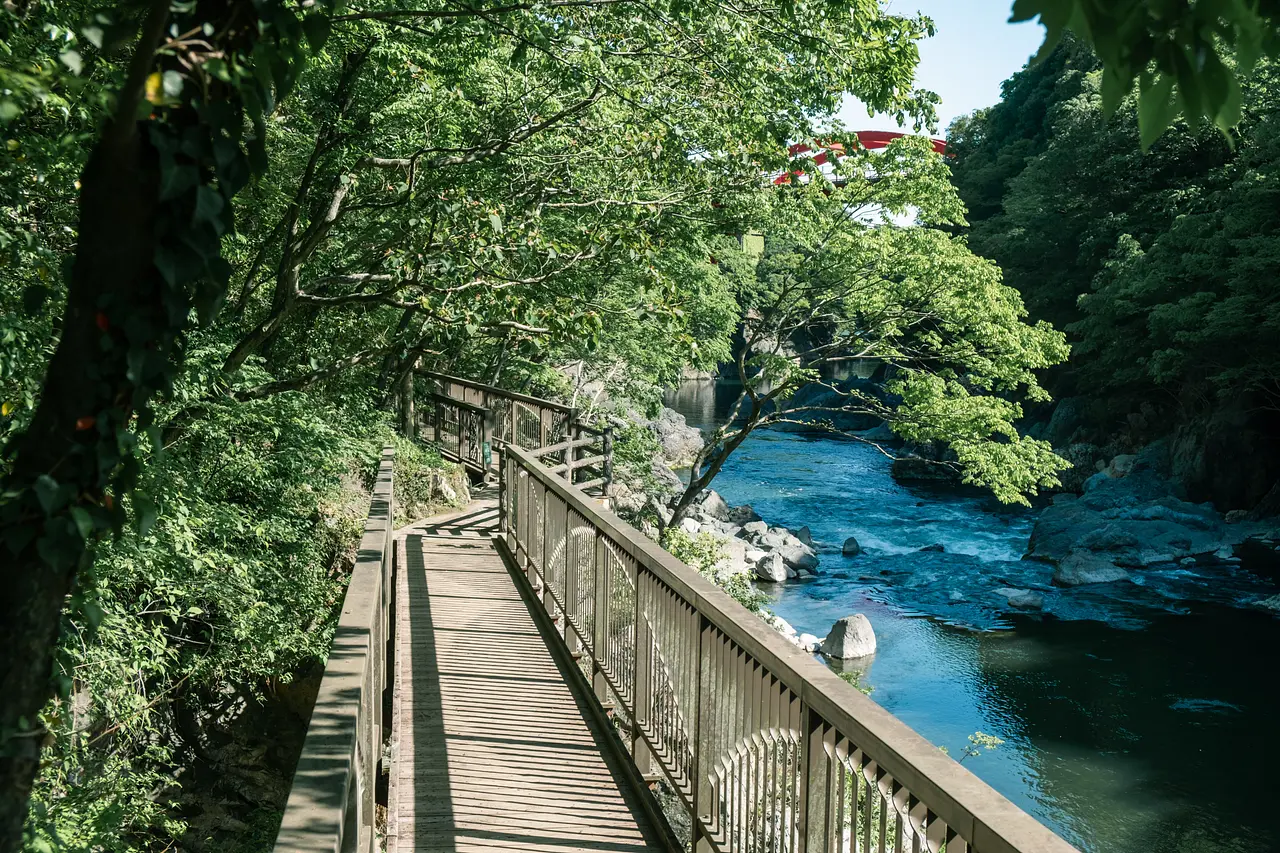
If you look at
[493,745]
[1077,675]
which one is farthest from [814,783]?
[1077,675]

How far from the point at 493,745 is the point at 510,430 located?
14235 mm

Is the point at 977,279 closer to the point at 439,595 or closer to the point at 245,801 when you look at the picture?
the point at 439,595

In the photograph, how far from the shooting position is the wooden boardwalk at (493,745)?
476 cm

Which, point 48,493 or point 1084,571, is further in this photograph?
point 1084,571

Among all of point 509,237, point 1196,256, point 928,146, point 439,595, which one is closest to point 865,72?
point 509,237

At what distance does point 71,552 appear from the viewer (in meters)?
1.59

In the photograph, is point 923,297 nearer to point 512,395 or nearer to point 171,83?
point 512,395

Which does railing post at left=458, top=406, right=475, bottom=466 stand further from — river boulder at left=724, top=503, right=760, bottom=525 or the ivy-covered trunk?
the ivy-covered trunk

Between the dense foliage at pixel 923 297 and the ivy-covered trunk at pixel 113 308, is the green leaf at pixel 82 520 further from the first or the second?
the dense foliage at pixel 923 297

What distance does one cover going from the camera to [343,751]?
3174mm

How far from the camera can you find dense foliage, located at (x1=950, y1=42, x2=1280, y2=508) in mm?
31047

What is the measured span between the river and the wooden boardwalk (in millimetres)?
9984

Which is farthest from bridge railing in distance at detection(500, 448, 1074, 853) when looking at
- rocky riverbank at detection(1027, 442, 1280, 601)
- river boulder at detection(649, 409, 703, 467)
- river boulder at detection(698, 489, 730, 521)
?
river boulder at detection(649, 409, 703, 467)

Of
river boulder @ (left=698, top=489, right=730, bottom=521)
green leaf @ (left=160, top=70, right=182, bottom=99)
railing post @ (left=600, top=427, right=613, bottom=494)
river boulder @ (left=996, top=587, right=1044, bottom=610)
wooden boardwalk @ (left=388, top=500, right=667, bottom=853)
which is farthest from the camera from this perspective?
river boulder @ (left=698, top=489, right=730, bottom=521)
